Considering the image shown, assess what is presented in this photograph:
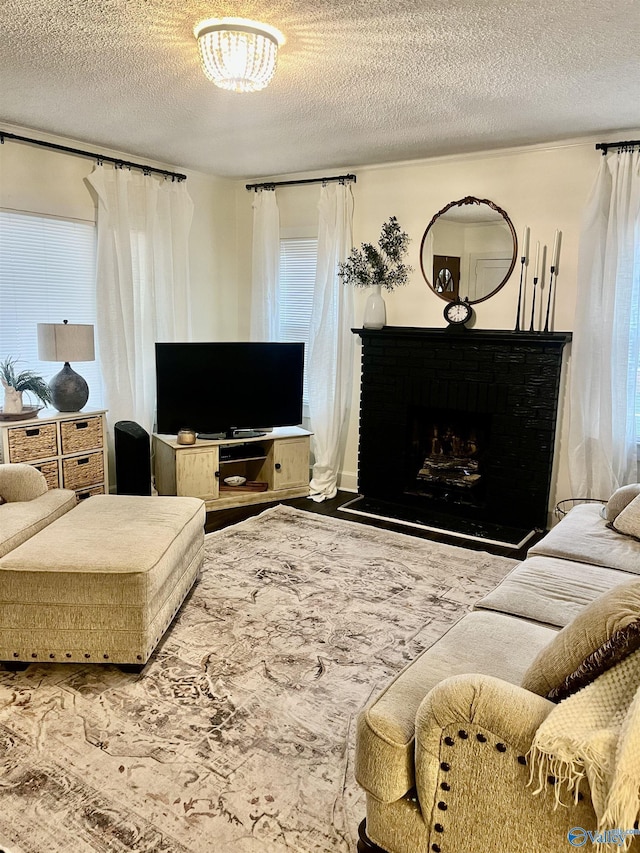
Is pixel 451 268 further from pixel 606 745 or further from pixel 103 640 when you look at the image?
pixel 606 745

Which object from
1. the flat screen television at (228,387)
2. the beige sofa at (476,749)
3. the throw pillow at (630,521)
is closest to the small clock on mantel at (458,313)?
the flat screen television at (228,387)

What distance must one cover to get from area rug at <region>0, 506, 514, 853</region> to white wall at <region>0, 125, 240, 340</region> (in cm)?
277

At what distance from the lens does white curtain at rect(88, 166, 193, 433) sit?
4.67 meters

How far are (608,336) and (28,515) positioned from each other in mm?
3585

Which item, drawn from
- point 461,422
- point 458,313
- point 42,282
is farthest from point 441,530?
point 42,282

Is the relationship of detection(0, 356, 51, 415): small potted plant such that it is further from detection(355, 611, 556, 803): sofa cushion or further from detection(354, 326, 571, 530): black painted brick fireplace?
detection(355, 611, 556, 803): sofa cushion

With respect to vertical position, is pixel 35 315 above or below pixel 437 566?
above

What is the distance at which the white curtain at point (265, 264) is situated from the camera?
558cm

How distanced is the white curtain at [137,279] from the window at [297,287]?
88cm

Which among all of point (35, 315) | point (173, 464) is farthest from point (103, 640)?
point (35, 315)

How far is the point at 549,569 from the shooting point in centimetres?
262

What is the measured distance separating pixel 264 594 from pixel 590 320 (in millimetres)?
2734

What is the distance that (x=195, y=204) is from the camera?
5.53m

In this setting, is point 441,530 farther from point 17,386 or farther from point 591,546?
point 17,386
